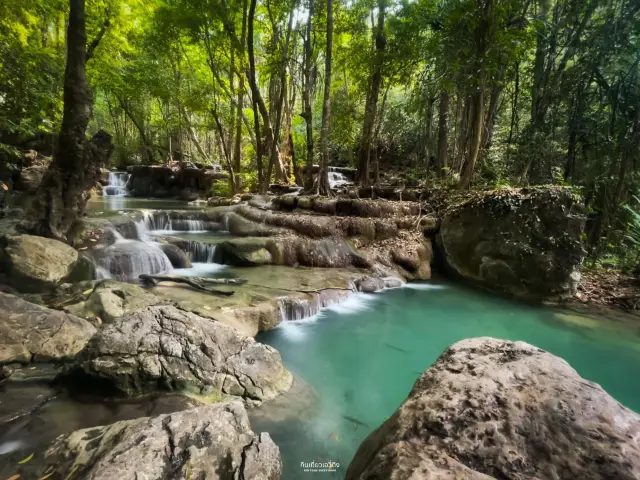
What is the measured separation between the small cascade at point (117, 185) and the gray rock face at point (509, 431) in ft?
71.1

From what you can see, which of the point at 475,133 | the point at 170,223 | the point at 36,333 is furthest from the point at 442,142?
the point at 36,333

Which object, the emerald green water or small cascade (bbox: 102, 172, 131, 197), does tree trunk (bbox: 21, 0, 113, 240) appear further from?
small cascade (bbox: 102, 172, 131, 197)

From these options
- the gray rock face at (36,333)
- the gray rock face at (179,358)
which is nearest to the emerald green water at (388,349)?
the gray rock face at (179,358)

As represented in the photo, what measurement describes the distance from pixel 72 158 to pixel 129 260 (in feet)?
6.39

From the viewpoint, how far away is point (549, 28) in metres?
8.60

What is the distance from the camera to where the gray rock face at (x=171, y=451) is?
1657mm

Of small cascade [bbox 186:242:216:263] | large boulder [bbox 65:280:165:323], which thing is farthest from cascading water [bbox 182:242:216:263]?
large boulder [bbox 65:280:165:323]

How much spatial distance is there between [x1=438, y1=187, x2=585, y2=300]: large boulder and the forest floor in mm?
439

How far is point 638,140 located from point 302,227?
7.66 m

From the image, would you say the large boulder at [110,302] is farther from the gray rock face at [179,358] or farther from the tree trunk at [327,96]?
the tree trunk at [327,96]

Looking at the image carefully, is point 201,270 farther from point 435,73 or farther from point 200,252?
point 435,73

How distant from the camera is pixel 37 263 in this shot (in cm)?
478

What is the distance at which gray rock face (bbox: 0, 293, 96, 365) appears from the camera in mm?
3084

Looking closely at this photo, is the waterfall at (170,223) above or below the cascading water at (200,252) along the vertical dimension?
above
